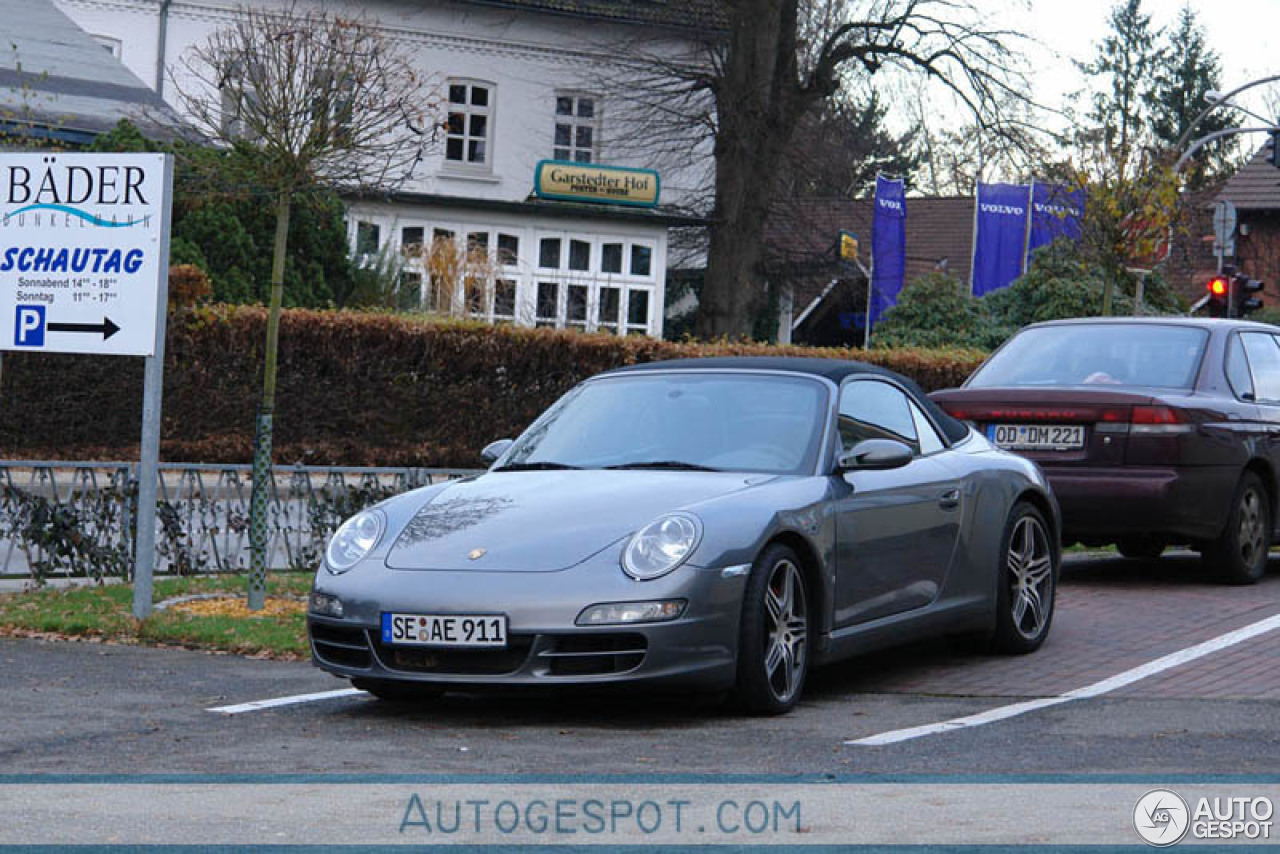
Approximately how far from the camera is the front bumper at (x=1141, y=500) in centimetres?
1128

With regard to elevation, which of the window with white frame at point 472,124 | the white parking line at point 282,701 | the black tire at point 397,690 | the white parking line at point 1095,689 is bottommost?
the white parking line at point 282,701

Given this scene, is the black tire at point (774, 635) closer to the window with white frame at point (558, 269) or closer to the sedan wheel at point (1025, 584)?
the sedan wheel at point (1025, 584)

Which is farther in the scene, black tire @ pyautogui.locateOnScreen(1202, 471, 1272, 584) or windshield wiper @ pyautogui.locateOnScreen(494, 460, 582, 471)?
black tire @ pyautogui.locateOnScreen(1202, 471, 1272, 584)

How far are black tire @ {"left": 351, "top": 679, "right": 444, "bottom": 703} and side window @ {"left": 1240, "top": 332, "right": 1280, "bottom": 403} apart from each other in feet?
21.7

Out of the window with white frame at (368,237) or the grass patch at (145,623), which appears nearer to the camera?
the grass patch at (145,623)

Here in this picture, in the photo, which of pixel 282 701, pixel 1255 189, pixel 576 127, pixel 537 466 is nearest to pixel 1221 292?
pixel 537 466

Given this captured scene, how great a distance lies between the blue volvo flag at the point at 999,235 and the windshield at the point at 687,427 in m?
35.4

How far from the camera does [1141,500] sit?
11273mm

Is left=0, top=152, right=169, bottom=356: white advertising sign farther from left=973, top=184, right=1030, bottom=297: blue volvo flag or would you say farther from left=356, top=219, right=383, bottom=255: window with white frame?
left=973, top=184, right=1030, bottom=297: blue volvo flag

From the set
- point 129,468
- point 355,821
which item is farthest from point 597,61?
point 355,821

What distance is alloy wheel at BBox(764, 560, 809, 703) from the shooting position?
24.1 feet

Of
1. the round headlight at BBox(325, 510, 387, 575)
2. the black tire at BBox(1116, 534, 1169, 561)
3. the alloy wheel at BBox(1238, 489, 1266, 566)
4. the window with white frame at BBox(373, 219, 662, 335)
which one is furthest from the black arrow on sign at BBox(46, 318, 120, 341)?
the window with white frame at BBox(373, 219, 662, 335)
